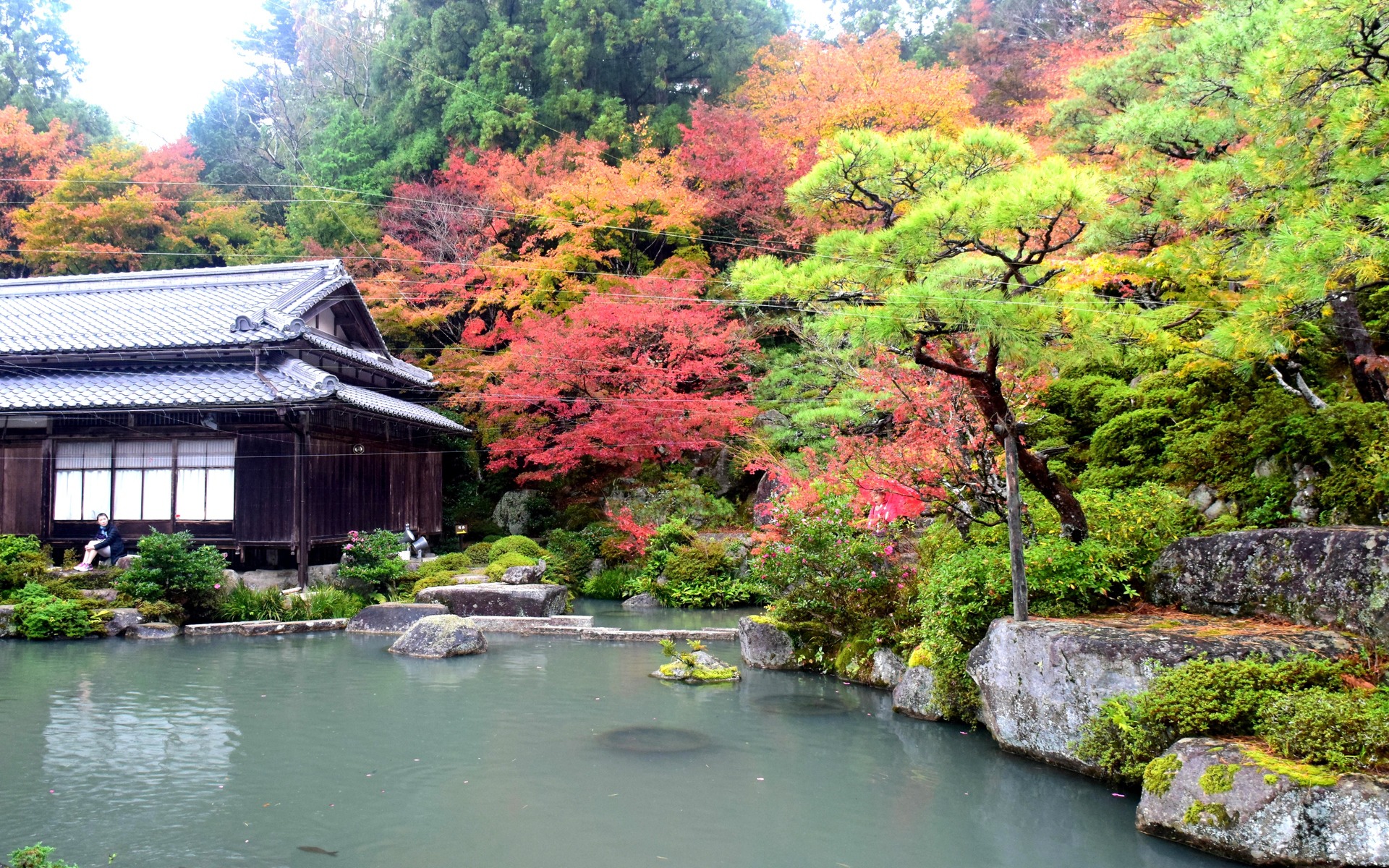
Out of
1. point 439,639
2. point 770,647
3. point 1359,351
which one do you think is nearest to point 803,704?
point 770,647

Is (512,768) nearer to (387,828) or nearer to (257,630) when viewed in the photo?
(387,828)

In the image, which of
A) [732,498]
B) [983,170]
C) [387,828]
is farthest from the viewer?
[732,498]

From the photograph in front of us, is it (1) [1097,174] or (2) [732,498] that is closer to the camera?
(1) [1097,174]

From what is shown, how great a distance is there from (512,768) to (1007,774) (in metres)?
3.66

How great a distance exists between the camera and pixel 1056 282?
8.24m

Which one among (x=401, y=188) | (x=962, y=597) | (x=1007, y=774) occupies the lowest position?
(x=1007, y=774)

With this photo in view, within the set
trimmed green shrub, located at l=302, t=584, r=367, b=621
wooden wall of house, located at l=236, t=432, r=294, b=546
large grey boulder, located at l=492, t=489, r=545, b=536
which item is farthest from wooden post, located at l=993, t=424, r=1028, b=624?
large grey boulder, located at l=492, t=489, r=545, b=536

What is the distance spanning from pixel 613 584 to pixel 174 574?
24.7 ft

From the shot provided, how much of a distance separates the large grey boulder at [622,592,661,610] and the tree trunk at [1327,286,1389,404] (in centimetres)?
1117

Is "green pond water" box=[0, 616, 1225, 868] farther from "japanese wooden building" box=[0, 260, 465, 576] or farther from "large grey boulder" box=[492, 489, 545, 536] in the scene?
"large grey boulder" box=[492, 489, 545, 536]

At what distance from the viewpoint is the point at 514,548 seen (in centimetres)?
1728

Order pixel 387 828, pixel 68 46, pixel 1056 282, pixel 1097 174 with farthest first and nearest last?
→ pixel 68 46 → pixel 1056 282 → pixel 1097 174 → pixel 387 828

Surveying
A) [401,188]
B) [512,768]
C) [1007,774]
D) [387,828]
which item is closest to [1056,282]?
[1007,774]

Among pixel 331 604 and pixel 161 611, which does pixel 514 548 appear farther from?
pixel 161 611
